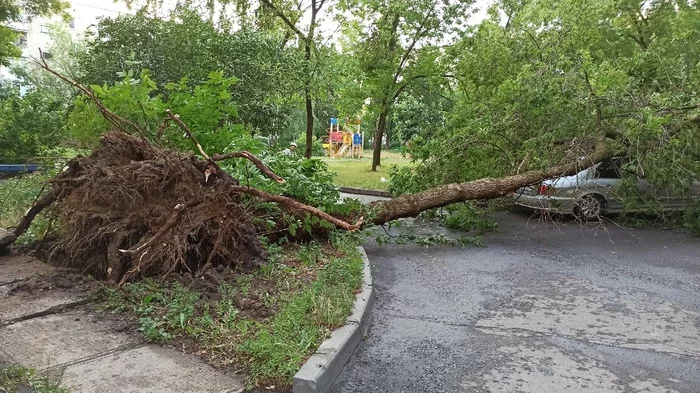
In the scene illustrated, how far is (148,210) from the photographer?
5.46 m

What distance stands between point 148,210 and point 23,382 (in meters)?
2.37

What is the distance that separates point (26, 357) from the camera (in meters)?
3.66

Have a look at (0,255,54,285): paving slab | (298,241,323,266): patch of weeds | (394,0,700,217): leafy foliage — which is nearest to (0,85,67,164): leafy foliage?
(0,255,54,285): paving slab

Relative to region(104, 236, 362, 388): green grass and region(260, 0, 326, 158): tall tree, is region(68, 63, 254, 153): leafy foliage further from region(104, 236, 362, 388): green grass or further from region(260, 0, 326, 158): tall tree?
region(260, 0, 326, 158): tall tree

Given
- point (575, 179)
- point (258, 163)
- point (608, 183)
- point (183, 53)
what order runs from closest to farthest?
1. point (258, 163)
2. point (575, 179)
3. point (608, 183)
4. point (183, 53)

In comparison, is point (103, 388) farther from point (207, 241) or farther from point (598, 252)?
point (598, 252)

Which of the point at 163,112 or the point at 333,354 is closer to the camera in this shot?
the point at 333,354

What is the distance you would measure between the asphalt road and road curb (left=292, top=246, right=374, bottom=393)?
0.09 metres

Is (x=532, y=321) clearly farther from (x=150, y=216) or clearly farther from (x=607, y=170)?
(x=607, y=170)

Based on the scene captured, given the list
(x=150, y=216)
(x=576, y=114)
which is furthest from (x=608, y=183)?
(x=150, y=216)

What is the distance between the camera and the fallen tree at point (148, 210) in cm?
524

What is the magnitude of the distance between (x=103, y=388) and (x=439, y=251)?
5662mm

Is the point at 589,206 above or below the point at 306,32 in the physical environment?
below

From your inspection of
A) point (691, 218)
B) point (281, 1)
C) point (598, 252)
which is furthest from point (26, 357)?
point (281, 1)
